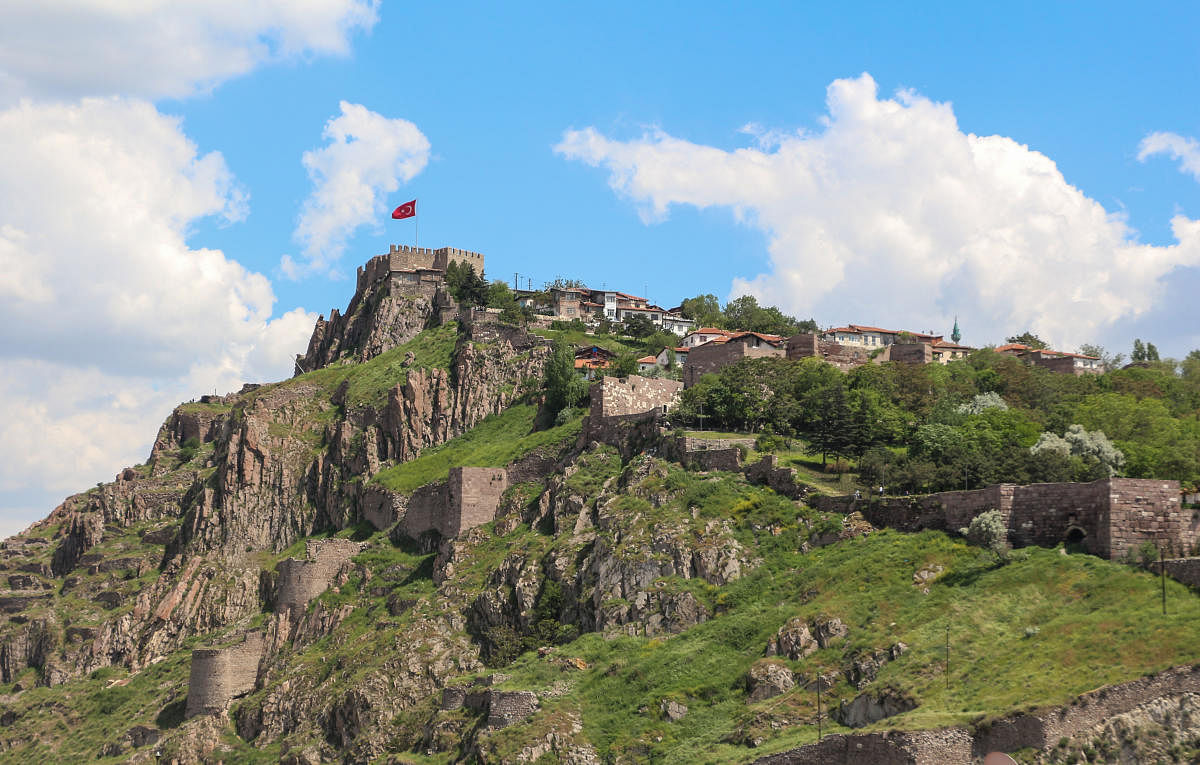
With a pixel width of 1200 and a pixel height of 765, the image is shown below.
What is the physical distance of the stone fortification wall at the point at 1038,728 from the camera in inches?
1625

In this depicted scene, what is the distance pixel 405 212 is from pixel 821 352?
2247 inches

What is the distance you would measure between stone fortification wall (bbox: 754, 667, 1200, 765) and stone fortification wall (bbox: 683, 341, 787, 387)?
60878mm

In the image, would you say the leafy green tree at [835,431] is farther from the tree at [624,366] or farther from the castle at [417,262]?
the castle at [417,262]

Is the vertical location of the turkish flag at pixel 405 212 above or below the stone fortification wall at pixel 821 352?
above

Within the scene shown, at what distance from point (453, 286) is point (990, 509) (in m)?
91.7

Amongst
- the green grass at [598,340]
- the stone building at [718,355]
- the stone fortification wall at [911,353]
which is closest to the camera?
the stone building at [718,355]

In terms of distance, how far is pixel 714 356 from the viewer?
106m

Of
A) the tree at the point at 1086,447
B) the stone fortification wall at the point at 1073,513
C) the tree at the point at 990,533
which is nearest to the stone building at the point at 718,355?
the tree at the point at 1086,447

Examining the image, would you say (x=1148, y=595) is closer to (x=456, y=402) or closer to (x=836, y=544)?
(x=836, y=544)

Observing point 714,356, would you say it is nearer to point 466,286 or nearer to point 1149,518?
point 466,286

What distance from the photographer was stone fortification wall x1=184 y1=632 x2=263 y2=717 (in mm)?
95062

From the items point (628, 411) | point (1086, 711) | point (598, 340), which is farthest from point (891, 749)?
point (598, 340)

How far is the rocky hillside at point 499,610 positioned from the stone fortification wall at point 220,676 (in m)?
0.19

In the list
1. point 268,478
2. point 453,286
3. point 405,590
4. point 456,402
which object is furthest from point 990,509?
point 453,286
